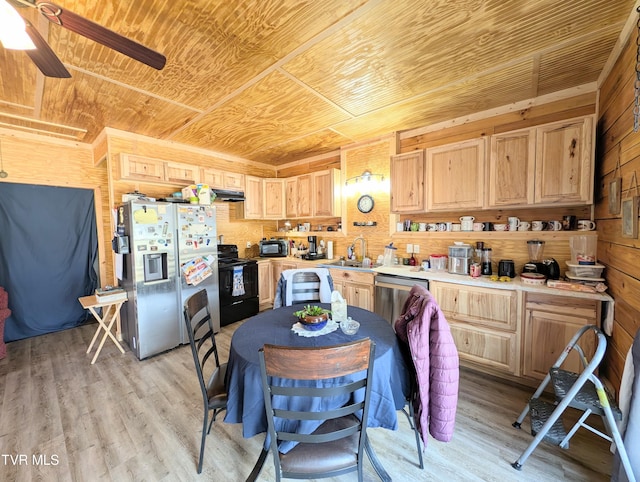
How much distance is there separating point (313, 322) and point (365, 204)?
259cm

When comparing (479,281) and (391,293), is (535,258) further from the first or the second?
(391,293)

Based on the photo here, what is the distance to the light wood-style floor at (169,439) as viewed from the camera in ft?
5.08

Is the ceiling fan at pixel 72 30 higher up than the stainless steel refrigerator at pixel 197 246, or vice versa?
the ceiling fan at pixel 72 30

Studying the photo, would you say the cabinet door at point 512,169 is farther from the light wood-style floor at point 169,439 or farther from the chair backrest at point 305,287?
the chair backrest at point 305,287

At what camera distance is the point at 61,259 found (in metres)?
3.73

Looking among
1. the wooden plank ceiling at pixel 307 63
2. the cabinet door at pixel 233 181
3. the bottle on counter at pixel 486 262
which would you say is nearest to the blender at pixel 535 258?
the bottle on counter at pixel 486 262

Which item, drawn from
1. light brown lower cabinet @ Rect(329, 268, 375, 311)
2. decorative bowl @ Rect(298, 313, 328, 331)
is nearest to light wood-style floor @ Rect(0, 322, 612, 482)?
decorative bowl @ Rect(298, 313, 328, 331)


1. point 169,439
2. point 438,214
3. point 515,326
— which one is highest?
point 438,214

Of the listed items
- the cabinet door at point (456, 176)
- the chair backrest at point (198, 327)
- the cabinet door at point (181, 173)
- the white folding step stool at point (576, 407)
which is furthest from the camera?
the cabinet door at point (181, 173)

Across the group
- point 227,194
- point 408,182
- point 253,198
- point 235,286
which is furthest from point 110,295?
point 408,182

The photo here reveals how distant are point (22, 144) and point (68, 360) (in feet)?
9.50

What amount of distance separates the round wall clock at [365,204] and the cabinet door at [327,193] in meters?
0.37

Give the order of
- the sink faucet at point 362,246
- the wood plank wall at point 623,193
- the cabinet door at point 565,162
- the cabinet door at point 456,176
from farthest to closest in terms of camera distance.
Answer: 1. the sink faucet at point 362,246
2. the cabinet door at point 456,176
3. the cabinet door at point 565,162
4. the wood plank wall at point 623,193

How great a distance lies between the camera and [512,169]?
254cm
